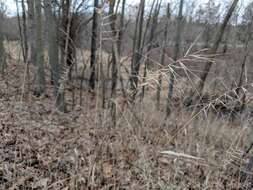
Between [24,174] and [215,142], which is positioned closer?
[24,174]

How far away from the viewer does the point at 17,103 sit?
405cm

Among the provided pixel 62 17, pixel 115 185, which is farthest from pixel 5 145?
pixel 62 17

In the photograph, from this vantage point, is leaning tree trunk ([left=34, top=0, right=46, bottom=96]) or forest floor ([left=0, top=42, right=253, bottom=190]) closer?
forest floor ([left=0, top=42, right=253, bottom=190])

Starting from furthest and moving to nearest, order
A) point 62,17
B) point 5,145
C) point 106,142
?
1. point 62,17
2. point 5,145
3. point 106,142

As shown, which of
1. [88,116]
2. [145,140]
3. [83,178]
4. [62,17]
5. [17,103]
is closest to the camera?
[83,178]

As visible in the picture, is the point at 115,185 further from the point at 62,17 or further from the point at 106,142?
the point at 62,17

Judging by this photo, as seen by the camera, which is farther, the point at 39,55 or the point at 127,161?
the point at 39,55

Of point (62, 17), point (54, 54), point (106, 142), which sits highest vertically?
point (62, 17)

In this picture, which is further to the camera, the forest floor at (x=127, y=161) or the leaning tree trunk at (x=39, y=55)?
the leaning tree trunk at (x=39, y=55)

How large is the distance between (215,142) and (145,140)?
1.12m

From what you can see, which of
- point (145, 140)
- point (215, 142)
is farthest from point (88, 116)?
point (215, 142)

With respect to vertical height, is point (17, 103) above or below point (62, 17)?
below

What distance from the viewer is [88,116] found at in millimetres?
3209

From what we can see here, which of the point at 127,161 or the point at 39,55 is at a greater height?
the point at 39,55
